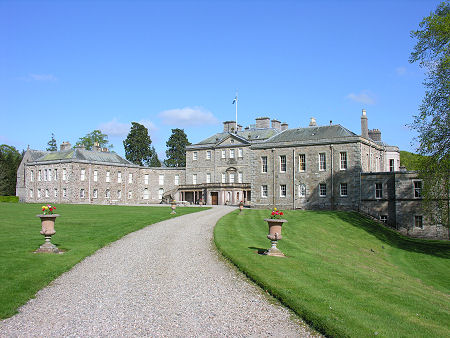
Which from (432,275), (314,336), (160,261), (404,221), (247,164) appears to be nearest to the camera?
(314,336)

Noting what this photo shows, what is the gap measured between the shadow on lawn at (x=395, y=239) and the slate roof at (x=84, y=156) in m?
38.3

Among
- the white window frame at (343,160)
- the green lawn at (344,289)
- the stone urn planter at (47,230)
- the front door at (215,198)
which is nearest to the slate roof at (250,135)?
the front door at (215,198)

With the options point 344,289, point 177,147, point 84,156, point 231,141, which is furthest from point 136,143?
point 344,289

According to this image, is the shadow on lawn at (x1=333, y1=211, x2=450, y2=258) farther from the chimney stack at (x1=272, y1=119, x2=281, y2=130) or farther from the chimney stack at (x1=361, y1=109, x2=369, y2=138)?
the chimney stack at (x1=272, y1=119, x2=281, y2=130)

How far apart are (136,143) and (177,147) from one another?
8.59 meters

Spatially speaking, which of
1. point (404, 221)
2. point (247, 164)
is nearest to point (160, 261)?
point (404, 221)

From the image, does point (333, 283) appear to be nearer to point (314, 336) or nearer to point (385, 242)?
point (314, 336)

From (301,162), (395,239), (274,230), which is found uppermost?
(301,162)

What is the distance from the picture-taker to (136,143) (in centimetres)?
8575

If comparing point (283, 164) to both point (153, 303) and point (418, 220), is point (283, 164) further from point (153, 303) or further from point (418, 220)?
point (153, 303)

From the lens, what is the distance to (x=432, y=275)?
2355 centimetres

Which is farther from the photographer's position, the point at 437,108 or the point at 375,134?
the point at 375,134

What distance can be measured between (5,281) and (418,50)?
25.6 m

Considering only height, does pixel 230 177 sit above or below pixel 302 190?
above
